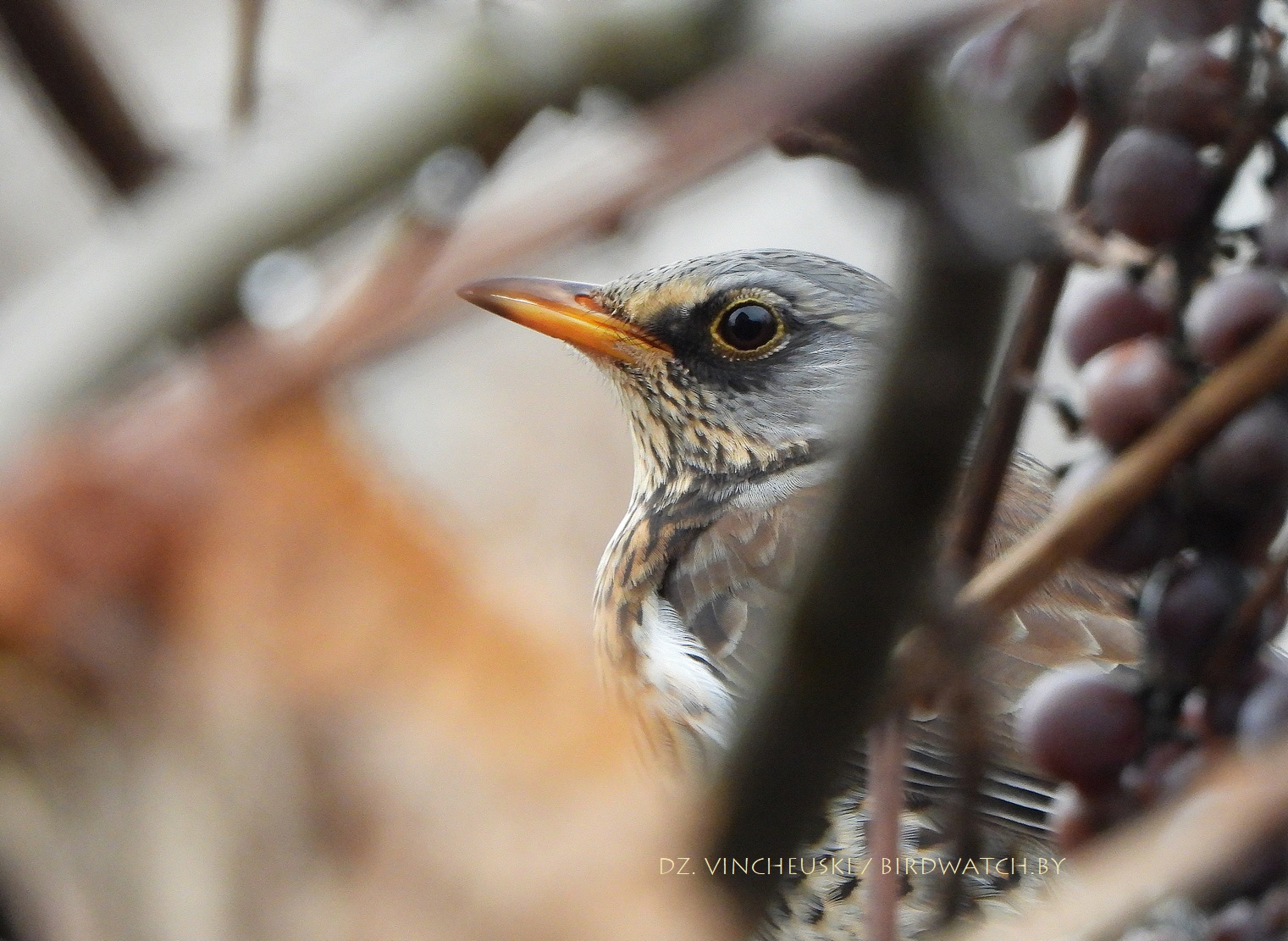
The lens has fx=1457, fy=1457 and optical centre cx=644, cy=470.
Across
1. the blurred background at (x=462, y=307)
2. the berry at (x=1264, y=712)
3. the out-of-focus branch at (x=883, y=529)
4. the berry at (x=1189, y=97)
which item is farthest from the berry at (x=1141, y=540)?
the blurred background at (x=462, y=307)

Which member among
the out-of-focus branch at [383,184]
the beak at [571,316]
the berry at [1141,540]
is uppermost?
the out-of-focus branch at [383,184]

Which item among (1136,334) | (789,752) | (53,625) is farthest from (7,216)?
(789,752)

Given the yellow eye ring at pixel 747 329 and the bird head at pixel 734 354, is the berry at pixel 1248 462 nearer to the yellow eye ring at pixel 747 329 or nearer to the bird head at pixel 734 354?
the bird head at pixel 734 354

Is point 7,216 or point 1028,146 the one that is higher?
point 7,216

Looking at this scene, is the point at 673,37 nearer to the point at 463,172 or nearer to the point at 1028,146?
the point at 463,172

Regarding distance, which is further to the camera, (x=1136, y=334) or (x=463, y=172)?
(x=463, y=172)

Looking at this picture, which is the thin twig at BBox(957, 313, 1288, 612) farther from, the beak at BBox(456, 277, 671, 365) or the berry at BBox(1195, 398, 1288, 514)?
the beak at BBox(456, 277, 671, 365)
